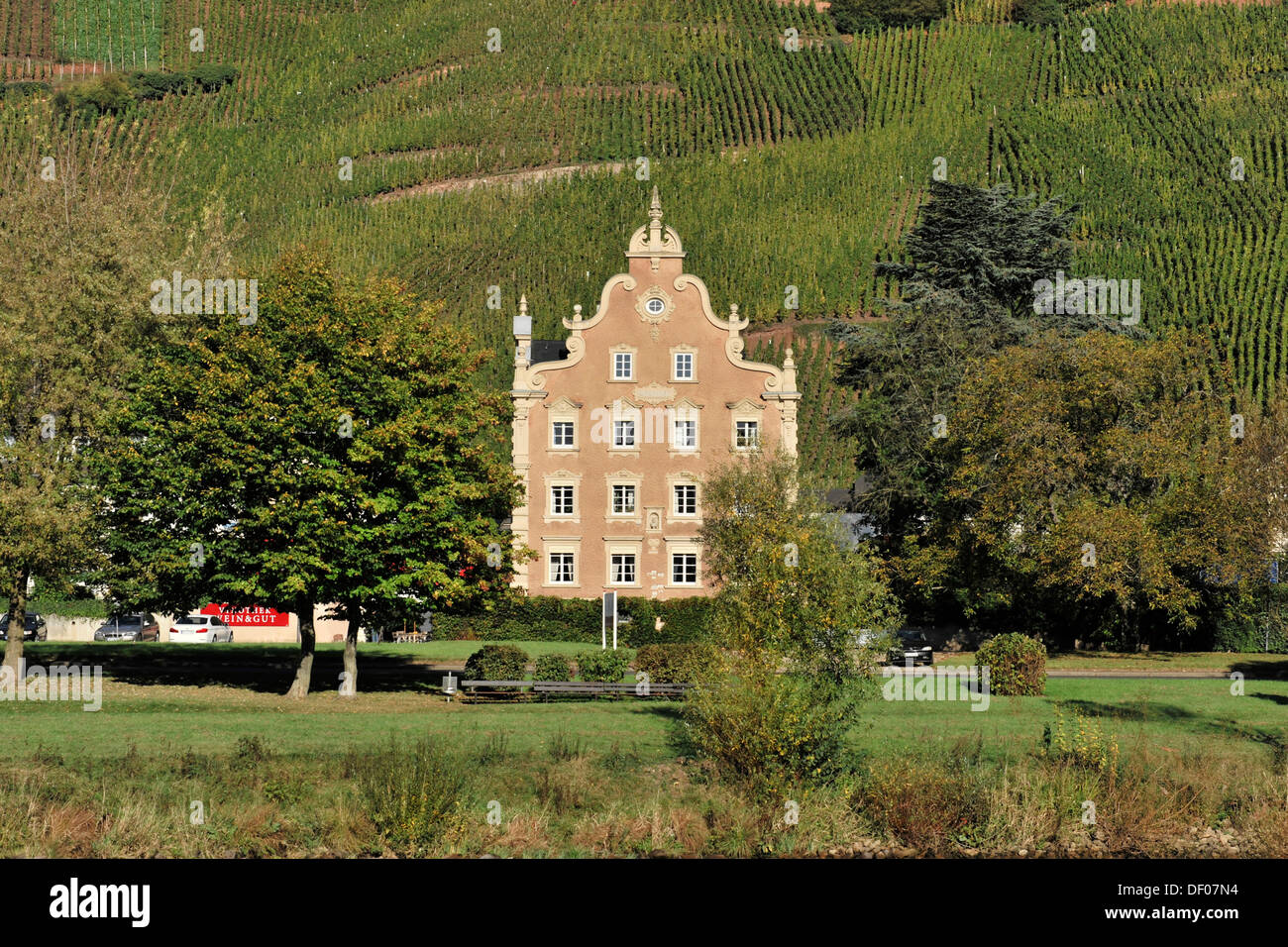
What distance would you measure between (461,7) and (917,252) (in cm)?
13881

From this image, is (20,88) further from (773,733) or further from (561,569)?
(773,733)

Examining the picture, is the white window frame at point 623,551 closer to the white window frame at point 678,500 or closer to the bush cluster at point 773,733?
the white window frame at point 678,500

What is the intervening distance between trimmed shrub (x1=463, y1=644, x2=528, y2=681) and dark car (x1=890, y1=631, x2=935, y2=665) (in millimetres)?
11741

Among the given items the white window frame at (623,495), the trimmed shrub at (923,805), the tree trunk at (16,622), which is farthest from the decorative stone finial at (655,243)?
the trimmed shrub at (923,805)

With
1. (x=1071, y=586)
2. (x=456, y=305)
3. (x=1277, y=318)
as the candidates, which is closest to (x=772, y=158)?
(x=456, y=305)

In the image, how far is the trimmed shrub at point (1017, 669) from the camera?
36750 millimetres

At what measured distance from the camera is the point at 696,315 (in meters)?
63.3

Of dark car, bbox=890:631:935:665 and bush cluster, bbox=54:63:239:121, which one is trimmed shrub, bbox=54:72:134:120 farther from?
dark car, bbox=890:631:935:665

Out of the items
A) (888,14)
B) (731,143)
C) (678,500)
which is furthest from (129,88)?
(678,500)

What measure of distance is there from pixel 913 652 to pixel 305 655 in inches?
799

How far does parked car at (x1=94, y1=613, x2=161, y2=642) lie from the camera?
63.4m

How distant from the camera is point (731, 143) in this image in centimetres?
15412

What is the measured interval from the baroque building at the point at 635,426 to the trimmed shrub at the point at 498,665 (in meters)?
23.5
